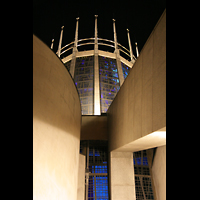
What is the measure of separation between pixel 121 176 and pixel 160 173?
2509 mm

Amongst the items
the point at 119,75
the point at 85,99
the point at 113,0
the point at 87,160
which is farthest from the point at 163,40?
the point at 113,0

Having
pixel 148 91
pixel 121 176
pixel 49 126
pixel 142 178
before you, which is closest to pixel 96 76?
pixel 142 178

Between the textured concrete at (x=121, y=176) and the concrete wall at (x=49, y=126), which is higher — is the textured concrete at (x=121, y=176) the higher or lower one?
the lower one

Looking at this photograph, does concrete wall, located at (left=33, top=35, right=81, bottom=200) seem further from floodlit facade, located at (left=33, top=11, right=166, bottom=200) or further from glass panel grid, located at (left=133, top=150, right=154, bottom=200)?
glass panel grid, located at (left=133, top=150, right=154, bottom=200)

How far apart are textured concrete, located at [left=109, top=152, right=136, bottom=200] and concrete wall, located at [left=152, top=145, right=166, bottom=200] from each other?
178 cm

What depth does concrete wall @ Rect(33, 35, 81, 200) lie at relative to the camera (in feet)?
11.7

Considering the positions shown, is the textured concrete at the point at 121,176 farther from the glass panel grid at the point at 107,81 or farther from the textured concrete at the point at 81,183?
the glass panel grid at the point at 107,81

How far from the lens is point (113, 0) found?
32531 mm

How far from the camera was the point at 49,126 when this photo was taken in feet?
13.5

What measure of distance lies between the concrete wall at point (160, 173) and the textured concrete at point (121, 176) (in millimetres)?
1781

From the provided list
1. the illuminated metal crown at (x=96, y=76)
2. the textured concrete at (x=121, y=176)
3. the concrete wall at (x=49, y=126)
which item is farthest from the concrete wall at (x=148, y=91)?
the illuminated metal crown at (x=96, y=76)

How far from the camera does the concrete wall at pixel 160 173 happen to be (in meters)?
10.8
